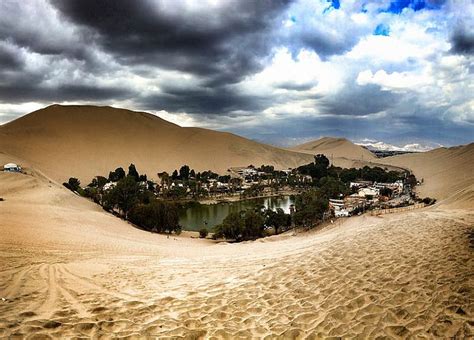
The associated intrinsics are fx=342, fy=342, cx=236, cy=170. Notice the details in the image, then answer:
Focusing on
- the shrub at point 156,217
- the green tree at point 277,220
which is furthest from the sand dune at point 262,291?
the green tree at point 277,220

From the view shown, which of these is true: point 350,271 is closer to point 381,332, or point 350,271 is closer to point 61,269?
point 381,332

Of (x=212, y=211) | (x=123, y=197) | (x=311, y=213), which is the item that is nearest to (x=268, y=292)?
(x=311, y=213)

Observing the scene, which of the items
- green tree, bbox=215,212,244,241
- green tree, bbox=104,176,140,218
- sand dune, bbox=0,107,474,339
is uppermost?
green tree, bbox=104,176,140,218

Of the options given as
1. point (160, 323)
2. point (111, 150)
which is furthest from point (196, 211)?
point (111, 150)

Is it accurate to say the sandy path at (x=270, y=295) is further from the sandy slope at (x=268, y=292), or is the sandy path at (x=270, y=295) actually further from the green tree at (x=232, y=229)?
the green tree at (x=232, y=229)

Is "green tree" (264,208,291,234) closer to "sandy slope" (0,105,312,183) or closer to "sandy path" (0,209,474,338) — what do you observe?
"sandy path" (0,209,474,338)

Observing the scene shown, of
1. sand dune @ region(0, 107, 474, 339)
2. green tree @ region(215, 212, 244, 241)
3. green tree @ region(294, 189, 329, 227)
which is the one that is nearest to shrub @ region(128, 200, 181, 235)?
green tree @ region(215, 212, 244, 241)
